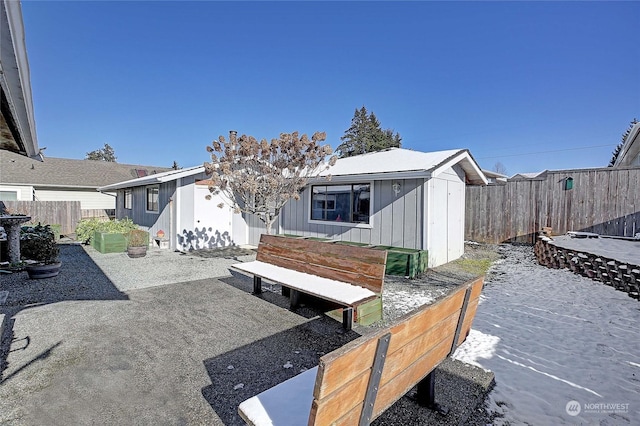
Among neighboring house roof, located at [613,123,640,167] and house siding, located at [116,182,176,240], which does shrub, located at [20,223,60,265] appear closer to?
house siding, located at [116,182,176,240]

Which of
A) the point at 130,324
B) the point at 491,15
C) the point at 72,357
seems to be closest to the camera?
the point at 72,357

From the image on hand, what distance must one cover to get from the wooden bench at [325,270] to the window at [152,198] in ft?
28.6

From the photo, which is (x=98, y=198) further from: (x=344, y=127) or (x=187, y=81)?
(x=344, y=127)

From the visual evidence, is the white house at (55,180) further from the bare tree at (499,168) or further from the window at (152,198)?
the bare tree at (499,168)

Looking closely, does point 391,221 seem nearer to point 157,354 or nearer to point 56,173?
point 157,354

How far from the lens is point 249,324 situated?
4316mm

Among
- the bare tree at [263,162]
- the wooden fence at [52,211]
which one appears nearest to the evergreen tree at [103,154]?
the wooden fence at [52,211]

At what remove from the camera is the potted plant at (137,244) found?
31.0ft

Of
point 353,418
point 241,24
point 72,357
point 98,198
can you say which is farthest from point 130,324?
Result: point 98,198

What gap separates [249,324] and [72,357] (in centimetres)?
199

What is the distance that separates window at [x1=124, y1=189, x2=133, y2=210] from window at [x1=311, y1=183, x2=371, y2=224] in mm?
10368

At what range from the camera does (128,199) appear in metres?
15.5

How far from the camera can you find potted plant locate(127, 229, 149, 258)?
9.45 m

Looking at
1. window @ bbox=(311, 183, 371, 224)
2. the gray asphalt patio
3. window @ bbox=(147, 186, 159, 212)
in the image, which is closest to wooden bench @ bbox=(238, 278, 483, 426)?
the gray asphalt patio
